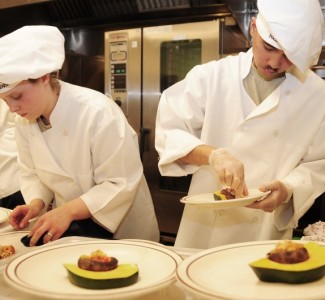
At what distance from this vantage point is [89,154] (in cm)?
147

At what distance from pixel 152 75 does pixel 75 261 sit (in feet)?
8.55

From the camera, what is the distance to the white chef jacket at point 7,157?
2195 millimetres

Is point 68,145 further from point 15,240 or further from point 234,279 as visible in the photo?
point 234,279

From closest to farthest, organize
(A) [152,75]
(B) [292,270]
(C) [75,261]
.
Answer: (B) [292,270], (C) [75,261], (A) [152,75]

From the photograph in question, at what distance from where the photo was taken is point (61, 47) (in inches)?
54.9

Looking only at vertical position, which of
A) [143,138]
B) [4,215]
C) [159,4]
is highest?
[159,4]

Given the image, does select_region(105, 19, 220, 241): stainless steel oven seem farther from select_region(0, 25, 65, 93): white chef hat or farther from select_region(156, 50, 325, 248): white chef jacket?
select_region(0, 25, 65, 93): white chef hat

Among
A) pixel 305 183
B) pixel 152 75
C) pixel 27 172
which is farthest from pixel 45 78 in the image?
pixel 152 75

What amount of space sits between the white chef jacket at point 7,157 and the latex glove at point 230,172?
4.33 ft

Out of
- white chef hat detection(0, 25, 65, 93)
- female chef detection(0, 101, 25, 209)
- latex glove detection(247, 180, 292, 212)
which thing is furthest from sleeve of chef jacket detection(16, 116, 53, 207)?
latex glove detection(247, 180, 292, 212)

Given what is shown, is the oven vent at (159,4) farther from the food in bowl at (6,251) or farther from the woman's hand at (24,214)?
the food in bowl at (6,251)

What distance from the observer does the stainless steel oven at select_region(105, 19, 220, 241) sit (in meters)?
3.20

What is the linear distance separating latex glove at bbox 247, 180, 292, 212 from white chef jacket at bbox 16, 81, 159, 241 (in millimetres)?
492

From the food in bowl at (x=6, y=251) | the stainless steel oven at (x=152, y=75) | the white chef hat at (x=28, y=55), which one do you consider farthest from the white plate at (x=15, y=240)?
the stainless steel oven at (x=152, y=75)
